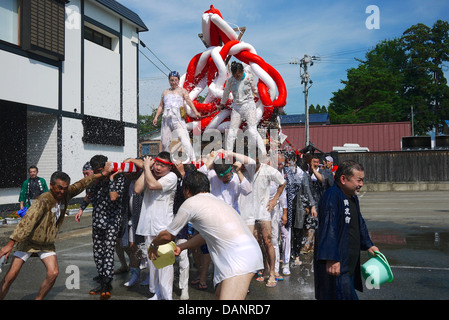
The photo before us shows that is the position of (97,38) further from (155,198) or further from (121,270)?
(155,198)

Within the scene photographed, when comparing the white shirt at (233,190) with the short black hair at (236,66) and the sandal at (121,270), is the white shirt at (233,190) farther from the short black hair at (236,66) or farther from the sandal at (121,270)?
the sandal at (121,270)

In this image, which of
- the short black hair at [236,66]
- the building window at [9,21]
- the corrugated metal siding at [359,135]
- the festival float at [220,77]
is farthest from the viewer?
the corrugated metal siding at [359,135]

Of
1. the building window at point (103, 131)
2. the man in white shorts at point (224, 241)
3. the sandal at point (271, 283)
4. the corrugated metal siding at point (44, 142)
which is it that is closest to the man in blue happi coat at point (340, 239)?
the man in white shorts at point (224, 241)

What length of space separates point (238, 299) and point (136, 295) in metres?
2.54

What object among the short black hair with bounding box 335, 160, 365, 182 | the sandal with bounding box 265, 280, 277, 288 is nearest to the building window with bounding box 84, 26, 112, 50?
the sandal with bounding box 265, 280, 277, 288

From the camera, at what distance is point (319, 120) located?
48250mm

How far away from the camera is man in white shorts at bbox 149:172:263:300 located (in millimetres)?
3354

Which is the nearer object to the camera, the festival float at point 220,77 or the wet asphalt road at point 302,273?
the wet asphalt road at point 302,273

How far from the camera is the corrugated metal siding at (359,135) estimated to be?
31.7 m

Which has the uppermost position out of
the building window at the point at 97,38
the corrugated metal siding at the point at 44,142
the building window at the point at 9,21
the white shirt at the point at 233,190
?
the building window at the point at 97,38

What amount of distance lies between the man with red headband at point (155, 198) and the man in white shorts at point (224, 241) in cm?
147

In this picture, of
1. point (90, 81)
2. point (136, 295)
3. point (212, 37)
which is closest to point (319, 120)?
point (90, 81)
